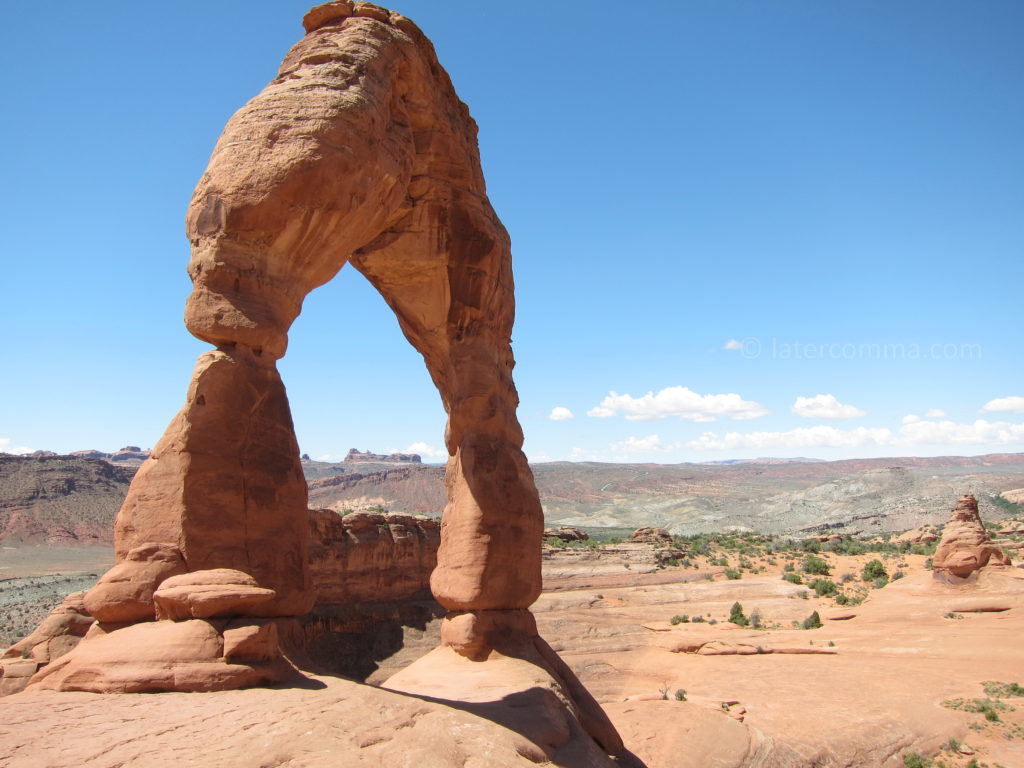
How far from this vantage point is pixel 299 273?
7.29m

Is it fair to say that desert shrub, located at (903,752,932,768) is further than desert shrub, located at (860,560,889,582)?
No

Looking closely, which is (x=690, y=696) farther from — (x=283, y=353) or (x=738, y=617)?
(x=283, y=353)

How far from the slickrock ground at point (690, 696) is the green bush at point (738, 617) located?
0.52m

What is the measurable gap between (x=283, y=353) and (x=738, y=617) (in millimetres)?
23024

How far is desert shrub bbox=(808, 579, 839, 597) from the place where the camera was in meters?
29.0

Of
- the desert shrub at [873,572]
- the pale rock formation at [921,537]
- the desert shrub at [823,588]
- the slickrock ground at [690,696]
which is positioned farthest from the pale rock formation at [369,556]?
the pale rock formation at [921,537]

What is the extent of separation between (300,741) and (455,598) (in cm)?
495

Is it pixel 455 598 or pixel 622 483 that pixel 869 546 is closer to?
pixel 455 598

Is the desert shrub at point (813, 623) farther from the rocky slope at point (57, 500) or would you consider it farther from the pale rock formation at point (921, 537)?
the rocky slope at point (57, 500)

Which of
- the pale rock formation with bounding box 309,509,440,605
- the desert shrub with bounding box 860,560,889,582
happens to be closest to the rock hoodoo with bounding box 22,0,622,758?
the pale rock formation with bounding box 309,509,440,605

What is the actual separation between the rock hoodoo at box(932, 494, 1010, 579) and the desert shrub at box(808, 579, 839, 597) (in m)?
4.08

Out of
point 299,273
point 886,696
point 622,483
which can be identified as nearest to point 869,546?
point 886,696

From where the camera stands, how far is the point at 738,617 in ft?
83.5

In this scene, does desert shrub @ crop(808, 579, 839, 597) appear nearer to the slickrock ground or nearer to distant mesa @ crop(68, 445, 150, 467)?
the slickrock ground
